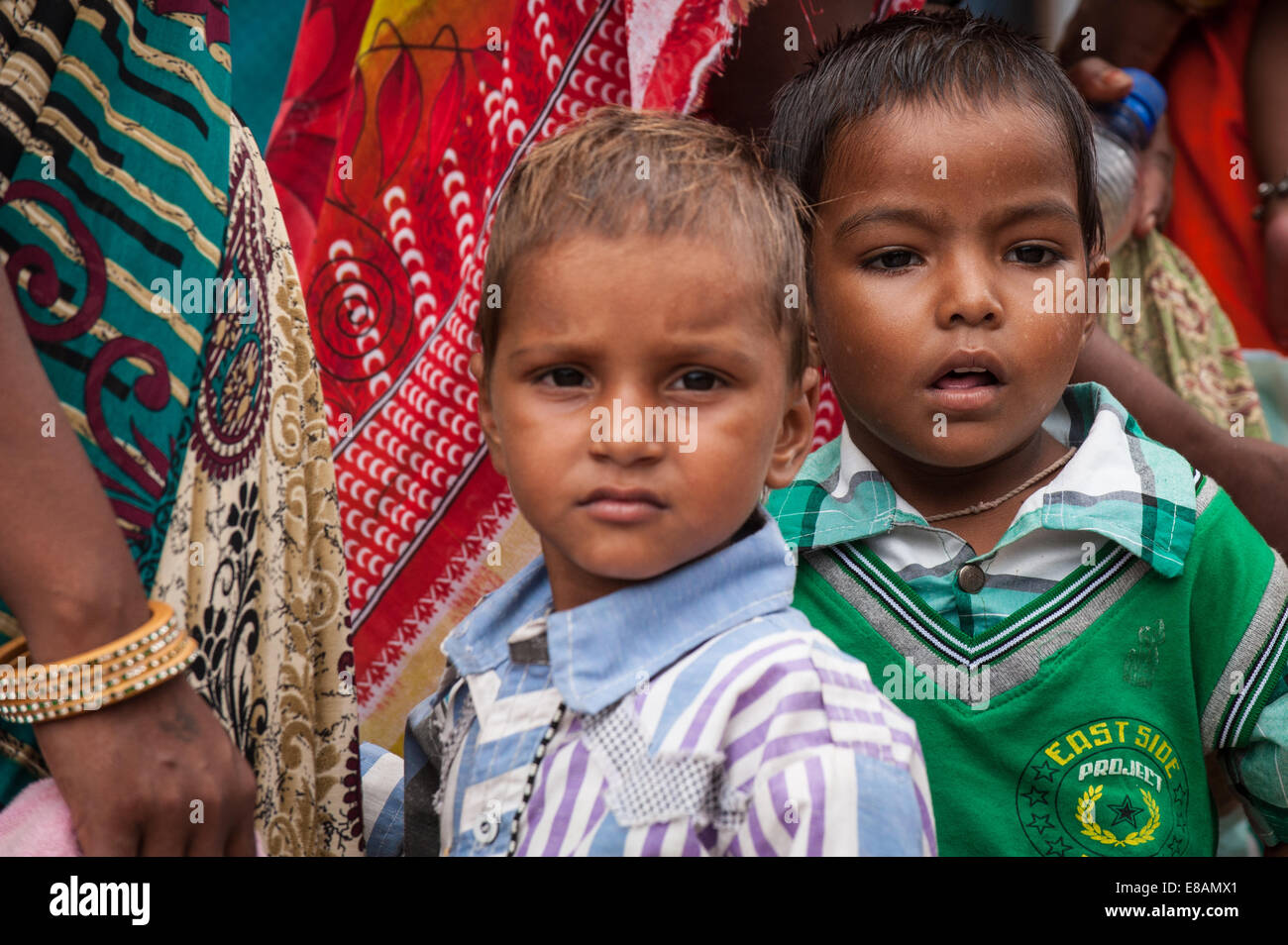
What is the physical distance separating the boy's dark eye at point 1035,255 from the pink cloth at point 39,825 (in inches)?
45.9

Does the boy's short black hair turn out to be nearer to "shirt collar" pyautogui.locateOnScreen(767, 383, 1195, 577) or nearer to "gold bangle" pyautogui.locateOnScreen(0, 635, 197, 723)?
"shirt collar" pyautogui.locateOnScreen(767, 383, 1195, 577)

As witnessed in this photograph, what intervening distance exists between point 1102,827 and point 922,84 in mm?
910

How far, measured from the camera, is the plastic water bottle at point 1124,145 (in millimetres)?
2035

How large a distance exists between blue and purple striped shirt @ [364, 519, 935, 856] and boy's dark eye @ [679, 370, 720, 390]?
0.56 feet

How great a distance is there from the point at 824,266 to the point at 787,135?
0.76ft

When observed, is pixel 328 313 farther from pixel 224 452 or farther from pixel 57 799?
pixel 57 799

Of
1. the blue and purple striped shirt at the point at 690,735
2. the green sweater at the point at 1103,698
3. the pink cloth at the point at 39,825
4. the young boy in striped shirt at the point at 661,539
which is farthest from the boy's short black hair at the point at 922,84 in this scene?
the pink cloth at the point at 39,825

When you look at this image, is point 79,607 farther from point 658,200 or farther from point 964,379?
point 964,379

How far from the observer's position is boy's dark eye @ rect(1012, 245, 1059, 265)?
1.41m

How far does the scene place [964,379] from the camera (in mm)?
1385

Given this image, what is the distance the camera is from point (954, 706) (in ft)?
4.57

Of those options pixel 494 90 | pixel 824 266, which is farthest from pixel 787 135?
pixel 494 90

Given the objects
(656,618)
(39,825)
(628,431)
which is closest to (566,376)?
(628,431)

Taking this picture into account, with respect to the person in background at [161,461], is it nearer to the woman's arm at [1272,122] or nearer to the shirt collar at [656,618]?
the shirt collar at [656,618]
